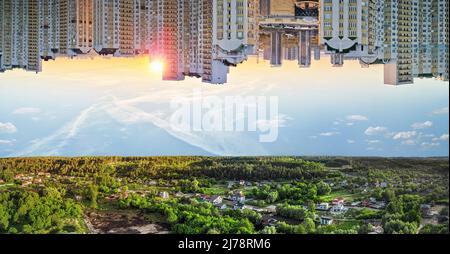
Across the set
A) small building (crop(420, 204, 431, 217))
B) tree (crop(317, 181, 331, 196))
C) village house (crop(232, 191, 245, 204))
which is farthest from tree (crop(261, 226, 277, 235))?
small building (crop(420, 204, 431, 217))

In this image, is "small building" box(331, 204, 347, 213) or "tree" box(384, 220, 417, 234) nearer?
"tree" box(384, 220, 417, 234)

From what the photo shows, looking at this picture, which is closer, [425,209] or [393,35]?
[425,209]

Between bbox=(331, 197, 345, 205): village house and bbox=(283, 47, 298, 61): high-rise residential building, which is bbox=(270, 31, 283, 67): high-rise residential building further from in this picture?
bbox=(331, 197, 345, 205): village house

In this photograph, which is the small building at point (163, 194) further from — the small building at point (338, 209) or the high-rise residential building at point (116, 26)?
the small building at point (338, 209)

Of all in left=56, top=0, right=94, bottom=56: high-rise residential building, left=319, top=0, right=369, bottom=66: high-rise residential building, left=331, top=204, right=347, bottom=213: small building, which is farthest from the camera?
left=56, top=0, right=94, bottom=56: high-rise residential building

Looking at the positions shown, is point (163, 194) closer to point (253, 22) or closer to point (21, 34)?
point (253, 22)

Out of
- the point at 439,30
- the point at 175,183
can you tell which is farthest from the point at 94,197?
the point at 439,30

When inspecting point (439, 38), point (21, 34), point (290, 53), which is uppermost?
point (21, 34)

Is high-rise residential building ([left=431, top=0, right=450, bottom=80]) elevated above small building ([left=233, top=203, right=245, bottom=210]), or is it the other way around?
high-rise residential building ([left=431, top=0, right=450, bottom=80])

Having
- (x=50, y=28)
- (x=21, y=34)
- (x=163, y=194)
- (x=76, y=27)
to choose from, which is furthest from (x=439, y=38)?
(x=21, y=34)
